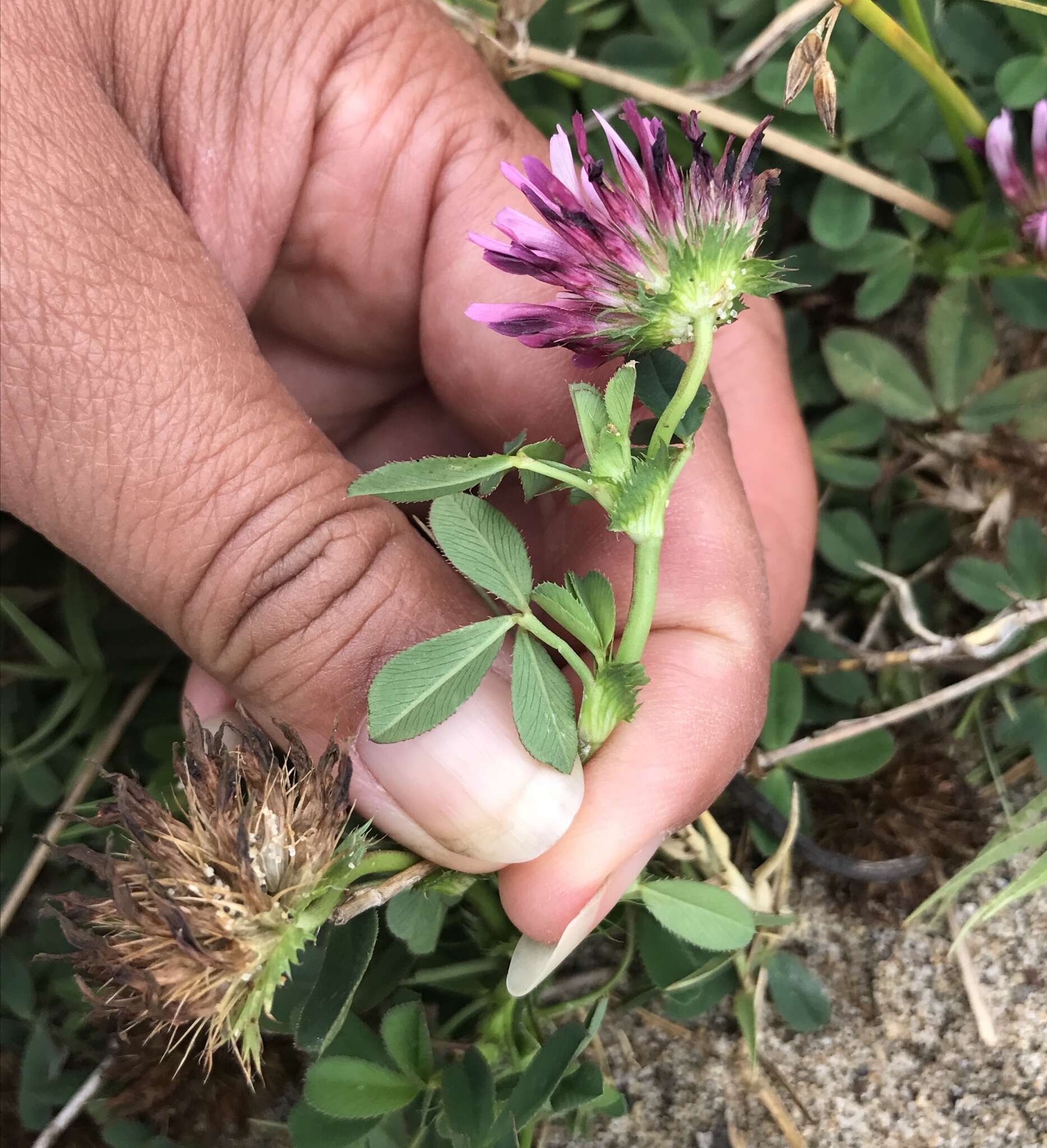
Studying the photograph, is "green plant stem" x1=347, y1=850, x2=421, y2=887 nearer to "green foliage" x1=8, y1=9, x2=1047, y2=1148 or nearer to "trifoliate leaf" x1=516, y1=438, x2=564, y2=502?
"green foliage" x1=8, y1=9, x2=1047, y2=1148

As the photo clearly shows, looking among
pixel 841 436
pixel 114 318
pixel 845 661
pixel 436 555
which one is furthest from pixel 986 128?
pixel 114 318

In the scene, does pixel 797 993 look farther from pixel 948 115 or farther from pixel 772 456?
pixel 948 115

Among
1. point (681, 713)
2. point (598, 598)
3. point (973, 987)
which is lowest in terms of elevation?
point (973, 987)

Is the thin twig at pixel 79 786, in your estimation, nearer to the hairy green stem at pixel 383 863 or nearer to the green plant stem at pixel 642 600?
the hairy green stem at pixel 383 863

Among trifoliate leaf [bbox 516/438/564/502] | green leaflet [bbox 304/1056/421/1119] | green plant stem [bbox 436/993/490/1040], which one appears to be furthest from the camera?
green plant stem [bbox 436/993/490/1040]

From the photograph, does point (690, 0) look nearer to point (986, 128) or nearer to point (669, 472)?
point (986, 128)

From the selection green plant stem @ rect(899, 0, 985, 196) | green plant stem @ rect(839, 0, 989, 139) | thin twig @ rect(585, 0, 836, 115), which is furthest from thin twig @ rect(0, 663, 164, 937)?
green plant stem @ rect(899, 0, 985, 196)

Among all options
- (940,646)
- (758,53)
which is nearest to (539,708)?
(940,646)
